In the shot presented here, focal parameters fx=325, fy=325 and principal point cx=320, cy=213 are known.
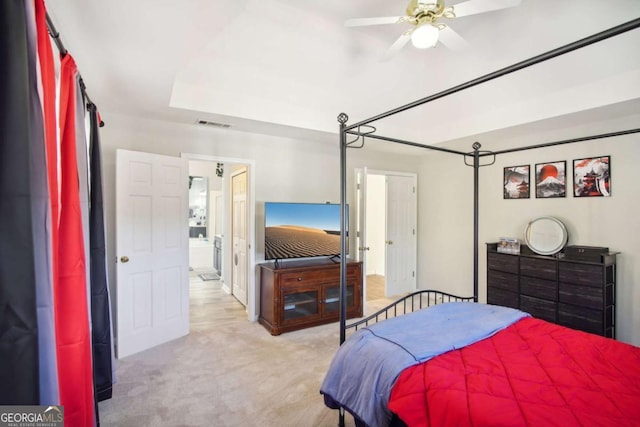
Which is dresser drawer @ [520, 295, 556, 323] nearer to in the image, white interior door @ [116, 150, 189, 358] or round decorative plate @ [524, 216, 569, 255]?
round decorative plate @ [524, 216, 569, 255]

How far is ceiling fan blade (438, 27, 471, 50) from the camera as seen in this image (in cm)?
204

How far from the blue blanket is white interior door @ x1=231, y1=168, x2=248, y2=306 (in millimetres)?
2578

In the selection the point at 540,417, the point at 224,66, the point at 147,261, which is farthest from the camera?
the point at 147,261

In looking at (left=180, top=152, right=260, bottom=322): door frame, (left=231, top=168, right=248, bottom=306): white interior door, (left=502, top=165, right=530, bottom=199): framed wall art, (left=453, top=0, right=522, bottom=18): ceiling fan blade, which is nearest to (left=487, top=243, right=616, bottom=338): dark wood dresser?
(left=502, top=165, right=530, bottom=199): framed wall art

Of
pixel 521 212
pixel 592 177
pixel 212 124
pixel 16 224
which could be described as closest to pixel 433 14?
pixel 16 224

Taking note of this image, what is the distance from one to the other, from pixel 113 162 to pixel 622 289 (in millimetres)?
5149

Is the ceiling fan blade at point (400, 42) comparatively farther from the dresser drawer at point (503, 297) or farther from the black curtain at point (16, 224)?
the dresser drawer at point (503, 297)

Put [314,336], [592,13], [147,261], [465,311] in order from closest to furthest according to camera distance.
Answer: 1. [465,311]
2. [592,13]
3. [147,261]
4. [314,336]

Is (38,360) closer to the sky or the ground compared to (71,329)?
closer to the sky

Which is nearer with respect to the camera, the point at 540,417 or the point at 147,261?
the point at 540,417

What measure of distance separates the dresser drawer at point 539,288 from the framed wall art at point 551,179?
1009 millimetres

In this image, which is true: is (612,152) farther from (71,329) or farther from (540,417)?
(71,329)

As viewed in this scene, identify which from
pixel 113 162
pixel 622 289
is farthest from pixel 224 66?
pixel 622 289

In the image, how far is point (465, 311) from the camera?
7.34 ft
